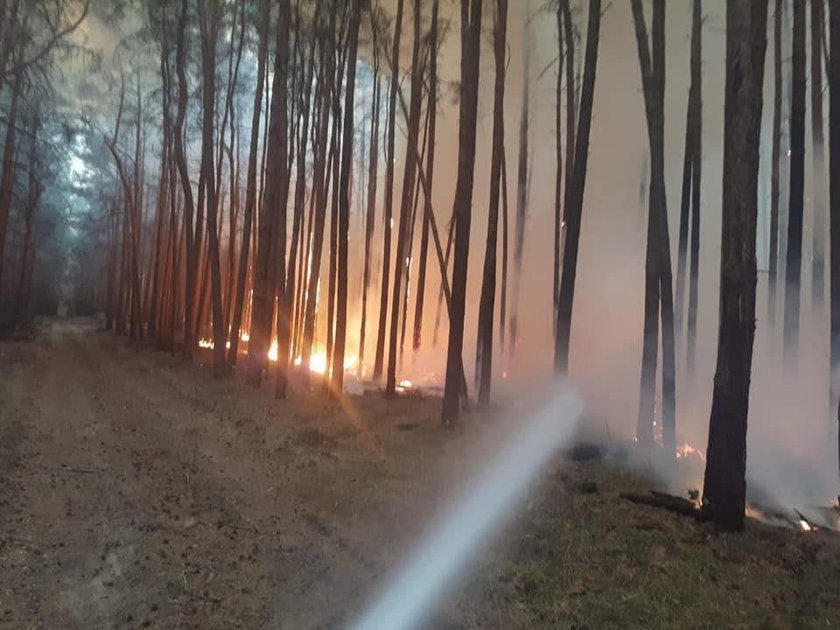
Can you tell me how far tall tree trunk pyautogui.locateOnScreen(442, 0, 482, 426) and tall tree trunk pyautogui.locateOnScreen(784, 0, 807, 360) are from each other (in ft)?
15.2

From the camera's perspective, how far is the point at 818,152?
1112 centimetres

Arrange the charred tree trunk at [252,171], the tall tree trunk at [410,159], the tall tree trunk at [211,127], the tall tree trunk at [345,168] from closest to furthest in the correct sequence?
1. the tall tree trunk at [345,168]
2. the tall tree trunk at [410,159]
3. the charred tree trunk at [252,171]
4. the tall tree trunk at [211,127]

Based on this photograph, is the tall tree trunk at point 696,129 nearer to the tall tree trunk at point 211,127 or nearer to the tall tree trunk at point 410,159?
the tall tree trunk at point 410,159

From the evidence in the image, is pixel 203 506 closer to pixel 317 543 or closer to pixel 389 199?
pixel 317 543

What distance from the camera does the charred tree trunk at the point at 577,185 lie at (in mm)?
8578

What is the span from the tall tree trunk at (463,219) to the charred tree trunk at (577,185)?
1.47 metres

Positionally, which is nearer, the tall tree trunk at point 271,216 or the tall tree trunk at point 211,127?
the tall tree trunk at point 271,216

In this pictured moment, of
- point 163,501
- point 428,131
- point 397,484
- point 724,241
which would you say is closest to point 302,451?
point 397,484

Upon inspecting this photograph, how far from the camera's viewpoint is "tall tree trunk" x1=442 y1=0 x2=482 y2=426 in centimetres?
957

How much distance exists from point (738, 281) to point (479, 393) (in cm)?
664

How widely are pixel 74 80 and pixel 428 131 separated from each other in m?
15.3

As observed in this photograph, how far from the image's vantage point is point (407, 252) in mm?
16203

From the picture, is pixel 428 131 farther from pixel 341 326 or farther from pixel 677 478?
pixel 677 478

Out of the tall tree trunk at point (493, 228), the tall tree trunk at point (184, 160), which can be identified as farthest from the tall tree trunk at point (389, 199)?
the tall tree trunk at point (184, 160)
